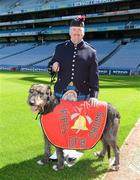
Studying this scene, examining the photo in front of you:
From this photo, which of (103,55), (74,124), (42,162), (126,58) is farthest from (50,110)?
(103,55)

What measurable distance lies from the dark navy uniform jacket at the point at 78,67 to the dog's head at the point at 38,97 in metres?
0.69

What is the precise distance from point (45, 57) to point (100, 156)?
4192 cm

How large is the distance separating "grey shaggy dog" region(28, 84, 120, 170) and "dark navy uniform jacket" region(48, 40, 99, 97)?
49 centimetres

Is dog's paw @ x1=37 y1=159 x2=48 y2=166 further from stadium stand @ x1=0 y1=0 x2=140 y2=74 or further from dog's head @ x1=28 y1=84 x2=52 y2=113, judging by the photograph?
stadium stand @ x1=0 y1=0 x2=140 y2=74

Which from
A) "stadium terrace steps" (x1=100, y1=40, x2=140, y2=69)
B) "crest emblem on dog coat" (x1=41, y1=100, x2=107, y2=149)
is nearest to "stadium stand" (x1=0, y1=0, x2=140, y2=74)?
"stadium terrace steps" (x1=100, y1=40, x2=140, y2=69)

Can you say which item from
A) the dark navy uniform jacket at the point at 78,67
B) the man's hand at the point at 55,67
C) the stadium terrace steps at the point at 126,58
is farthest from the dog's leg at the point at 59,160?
the stadium terrace steps at the point at 126,58

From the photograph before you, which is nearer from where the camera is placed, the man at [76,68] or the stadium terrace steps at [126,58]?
the man at [76,68]

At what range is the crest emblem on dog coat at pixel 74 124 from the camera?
6.29 m

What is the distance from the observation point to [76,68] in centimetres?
658

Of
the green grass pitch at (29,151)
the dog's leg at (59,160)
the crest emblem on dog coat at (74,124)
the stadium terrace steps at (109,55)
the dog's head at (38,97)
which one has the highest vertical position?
the dog's head at (38,97)

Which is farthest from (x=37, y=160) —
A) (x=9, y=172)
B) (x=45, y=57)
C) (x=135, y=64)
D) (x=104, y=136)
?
(x=45, y=57)

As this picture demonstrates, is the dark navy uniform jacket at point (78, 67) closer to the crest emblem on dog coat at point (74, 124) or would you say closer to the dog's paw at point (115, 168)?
the crest emblem on dog coat at point (74, 124)

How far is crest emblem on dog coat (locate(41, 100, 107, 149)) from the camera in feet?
20.6

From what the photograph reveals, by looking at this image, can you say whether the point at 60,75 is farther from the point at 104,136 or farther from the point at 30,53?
the point at 30,53
